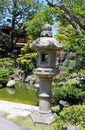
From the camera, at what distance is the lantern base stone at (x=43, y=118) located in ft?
31.6

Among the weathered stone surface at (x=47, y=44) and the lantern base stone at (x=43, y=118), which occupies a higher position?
the weathered stone surface at (x=47, y=44)

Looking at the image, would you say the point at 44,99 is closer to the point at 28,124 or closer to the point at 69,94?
the point at 28,124

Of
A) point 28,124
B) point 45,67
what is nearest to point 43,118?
point 28,124

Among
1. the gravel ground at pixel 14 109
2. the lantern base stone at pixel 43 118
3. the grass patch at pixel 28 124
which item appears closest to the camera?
the grass patch at pixel 28 124

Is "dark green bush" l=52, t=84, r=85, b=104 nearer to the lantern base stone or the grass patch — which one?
the lantern base stone

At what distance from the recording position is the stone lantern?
9515 millimetres

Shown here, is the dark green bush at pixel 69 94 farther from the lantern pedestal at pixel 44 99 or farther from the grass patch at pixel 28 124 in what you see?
the grass patch at pixel 28 124

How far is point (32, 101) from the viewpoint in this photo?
14859mm

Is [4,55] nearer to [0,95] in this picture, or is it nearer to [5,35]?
[5,35]

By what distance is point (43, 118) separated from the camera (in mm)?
9703

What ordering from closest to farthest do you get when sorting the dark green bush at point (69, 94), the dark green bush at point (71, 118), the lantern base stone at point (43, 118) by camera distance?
the dark green bush at point (71, 118), the lantern base stone at point (43, 118), the dark green bush at point (69, 94)

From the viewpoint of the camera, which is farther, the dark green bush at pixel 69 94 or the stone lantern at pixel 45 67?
the dark green bush at pixel 69 94

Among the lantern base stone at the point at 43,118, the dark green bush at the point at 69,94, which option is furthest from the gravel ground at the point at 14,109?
the dark green bush at the point at 69,94

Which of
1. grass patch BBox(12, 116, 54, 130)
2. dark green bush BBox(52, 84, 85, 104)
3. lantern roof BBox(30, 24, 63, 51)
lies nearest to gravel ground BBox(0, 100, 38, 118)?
grass patch BBox(12, 116, 54, 130)
